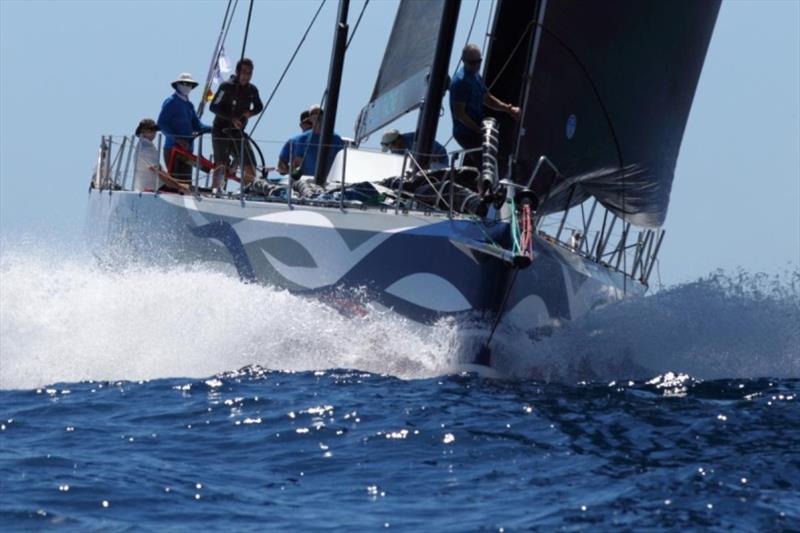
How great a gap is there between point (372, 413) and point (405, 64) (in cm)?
439

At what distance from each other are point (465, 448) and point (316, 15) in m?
7.27

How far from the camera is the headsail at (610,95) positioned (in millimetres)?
9562

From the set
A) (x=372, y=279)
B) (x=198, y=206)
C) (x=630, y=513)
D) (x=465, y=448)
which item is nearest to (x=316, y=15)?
(x=198, y=206)

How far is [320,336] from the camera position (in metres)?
9.07

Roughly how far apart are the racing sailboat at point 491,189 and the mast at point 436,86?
0.01 m

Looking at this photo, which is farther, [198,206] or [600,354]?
[198,206]

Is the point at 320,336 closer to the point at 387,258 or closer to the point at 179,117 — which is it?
the point at 387,258

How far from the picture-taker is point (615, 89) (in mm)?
10086

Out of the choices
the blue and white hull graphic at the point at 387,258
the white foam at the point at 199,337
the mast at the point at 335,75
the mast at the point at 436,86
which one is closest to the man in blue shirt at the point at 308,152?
the mast at the point at 335,75

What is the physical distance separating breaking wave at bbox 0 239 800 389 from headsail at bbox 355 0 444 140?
6.11 ft

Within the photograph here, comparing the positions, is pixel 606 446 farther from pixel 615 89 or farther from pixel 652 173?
pixel 652 173

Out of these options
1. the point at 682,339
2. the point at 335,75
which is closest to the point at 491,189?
the point at 682,339

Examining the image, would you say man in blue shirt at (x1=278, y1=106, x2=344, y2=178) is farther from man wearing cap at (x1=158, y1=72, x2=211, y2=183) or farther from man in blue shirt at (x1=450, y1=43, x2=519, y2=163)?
man in blue shirt at (x1=450, y1=43, x2=519, y2=163)

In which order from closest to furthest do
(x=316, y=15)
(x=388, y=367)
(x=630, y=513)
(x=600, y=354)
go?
(x=630, y=513) < (x=388, y=367) < (x=600, y=354) < (x=316, y=15)
